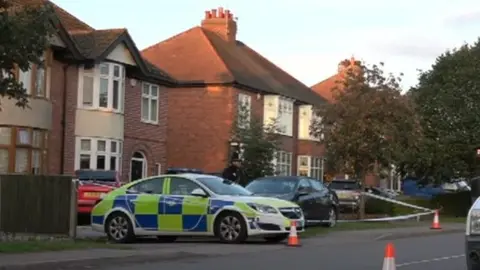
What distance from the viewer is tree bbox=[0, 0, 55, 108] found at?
1365 centimetres

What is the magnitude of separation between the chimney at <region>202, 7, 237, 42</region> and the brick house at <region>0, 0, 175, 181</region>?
1430 cm

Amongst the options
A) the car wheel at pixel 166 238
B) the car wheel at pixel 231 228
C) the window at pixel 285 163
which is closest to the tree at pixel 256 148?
the window at pixel 285 163

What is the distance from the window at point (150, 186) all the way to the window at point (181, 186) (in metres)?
0.27

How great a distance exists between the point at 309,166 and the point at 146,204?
34.5 m

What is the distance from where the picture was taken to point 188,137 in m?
45.4

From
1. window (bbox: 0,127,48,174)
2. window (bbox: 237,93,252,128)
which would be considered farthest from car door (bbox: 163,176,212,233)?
window (bbox: 237,93,252,128)

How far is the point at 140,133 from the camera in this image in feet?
121

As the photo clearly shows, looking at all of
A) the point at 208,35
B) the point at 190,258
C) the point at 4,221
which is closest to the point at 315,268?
the point at 190,258

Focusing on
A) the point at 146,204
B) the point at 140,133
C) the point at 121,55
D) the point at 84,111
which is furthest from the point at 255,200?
the point at 140,133

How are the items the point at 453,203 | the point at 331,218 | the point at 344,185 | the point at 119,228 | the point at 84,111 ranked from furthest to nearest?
the point at 453,203 → the point at 344,185 → the point at 84,111 → the point at 331,218 → the point at 119,228

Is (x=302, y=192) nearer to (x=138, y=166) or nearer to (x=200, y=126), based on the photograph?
(x=138, y=166)

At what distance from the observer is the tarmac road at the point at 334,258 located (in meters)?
14.9

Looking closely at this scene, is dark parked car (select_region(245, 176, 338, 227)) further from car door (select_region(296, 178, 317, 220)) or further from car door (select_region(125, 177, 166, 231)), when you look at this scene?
car door (select_region(125, 177, 166, 231))

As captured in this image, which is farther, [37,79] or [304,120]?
[304,120]
